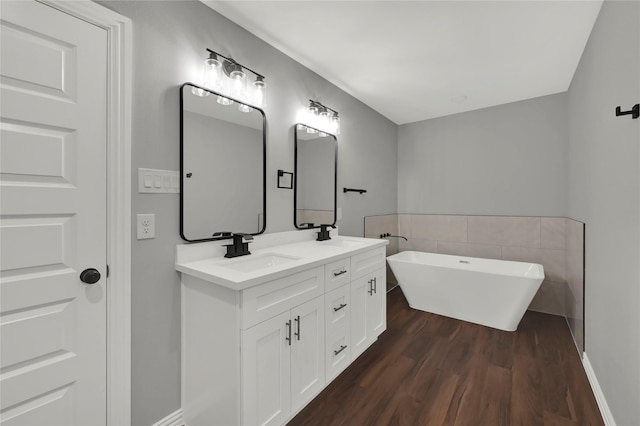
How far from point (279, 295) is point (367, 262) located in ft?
3.28

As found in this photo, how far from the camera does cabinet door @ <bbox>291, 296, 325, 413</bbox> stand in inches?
60.5

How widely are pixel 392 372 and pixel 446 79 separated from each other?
264cm

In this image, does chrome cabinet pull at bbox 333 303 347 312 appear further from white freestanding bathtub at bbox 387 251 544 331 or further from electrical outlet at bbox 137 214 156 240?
white freestanding bathtub at bbox 387 251 544 331

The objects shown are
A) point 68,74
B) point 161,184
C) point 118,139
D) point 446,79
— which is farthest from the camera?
point 446,79

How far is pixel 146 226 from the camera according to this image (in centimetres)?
143

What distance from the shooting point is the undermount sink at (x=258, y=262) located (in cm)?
173

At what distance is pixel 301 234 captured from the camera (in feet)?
8.00

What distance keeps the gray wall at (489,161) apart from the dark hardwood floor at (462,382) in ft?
4.72

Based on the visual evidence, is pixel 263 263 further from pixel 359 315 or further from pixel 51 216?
pixel 51 216

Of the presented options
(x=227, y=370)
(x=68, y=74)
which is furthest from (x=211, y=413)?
(x=68, y=74)

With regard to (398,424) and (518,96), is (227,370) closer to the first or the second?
(398,424)

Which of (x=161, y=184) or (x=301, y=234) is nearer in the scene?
(x=161, y=184)

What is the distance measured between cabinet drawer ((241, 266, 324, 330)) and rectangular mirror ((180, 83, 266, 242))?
0.58 meters

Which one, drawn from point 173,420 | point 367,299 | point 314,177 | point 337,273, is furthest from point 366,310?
point 173,420
